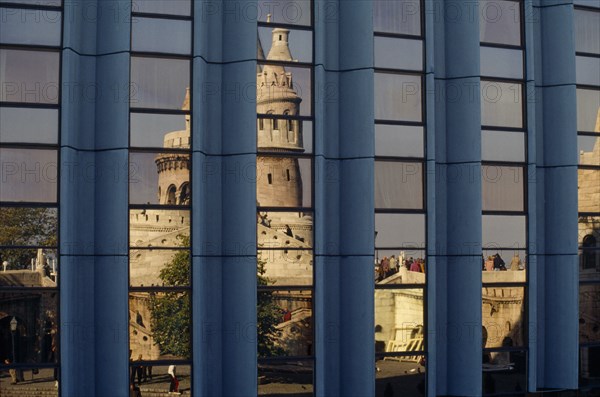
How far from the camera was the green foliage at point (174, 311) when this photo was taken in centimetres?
2088

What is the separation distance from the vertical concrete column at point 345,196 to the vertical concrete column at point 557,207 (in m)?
5.13

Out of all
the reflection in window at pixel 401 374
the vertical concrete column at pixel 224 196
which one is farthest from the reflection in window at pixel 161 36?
the reflection in window at pixel 401 374

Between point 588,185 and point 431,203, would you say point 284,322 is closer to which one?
point 431,203

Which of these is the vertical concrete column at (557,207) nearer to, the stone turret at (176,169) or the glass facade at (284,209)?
the glass facade at (284,209)

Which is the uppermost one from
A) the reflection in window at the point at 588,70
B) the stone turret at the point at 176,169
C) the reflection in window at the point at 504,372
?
the reflection in window at the point at 588,70

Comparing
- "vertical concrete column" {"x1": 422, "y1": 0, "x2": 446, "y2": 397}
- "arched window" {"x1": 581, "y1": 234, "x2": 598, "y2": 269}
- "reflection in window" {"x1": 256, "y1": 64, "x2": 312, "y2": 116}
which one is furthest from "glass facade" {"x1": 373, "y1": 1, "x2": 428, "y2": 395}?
"arched window" {"x1": 581, "y1": 234, "x2": 598, "y2": 269}

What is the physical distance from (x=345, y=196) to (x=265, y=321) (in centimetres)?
339

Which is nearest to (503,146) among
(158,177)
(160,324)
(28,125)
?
(158,177)

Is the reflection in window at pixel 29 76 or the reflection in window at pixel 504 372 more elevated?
the reflection in window at pixel 29 76

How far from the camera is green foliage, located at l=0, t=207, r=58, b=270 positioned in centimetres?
2033

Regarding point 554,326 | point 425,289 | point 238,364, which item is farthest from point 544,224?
point 238,364

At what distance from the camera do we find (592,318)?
24953mm

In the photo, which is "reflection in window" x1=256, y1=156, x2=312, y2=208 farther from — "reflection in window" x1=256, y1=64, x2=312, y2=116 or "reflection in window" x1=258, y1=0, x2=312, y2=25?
"reflection in window" x1=258, y1=0, x2=312, y2=25

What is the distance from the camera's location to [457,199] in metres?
23.5
